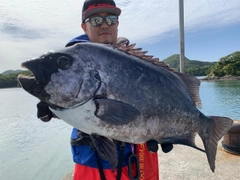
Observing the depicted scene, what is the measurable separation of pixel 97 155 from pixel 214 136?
1.09 metres

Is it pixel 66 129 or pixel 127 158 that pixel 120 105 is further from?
pixel 66 129

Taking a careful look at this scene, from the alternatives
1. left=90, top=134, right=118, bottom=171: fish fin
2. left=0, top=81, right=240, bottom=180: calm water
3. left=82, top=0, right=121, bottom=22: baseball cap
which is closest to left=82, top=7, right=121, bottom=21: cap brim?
left=82, top=0, right=121, bottom=22: baseball cap

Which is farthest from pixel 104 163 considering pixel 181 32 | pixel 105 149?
pixel 181 32

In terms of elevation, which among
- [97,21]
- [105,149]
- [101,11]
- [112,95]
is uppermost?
[101,11]

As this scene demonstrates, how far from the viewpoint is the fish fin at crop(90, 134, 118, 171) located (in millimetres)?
1604

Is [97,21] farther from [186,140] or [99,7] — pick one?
[186,140]

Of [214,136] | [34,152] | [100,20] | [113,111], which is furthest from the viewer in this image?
[34,152]

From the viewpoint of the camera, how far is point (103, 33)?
8.13ft

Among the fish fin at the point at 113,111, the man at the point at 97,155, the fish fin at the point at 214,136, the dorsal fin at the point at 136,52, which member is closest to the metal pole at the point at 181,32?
the man at the point at 97,155

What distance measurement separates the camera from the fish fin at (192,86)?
7.09ft

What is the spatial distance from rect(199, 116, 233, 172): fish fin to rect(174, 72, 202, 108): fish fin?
21 centimetres

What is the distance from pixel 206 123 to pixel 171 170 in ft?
9.83

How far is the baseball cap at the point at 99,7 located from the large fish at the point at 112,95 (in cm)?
79

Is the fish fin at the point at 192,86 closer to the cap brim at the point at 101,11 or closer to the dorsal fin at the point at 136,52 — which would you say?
the dorsal fin at the point at 136,52
